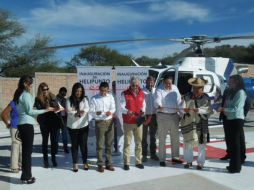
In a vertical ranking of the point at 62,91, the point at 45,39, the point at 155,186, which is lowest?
the point at 155,186

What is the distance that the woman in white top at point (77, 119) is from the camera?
23.8 ft

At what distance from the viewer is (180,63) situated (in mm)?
13203

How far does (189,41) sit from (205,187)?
20.5ft

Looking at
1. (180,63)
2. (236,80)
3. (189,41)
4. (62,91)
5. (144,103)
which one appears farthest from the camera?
(180,63)

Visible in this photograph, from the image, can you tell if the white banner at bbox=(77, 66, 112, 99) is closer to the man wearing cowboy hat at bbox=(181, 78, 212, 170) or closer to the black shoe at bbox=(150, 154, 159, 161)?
the black shoe at bbox=(150, 154, 159, 161)

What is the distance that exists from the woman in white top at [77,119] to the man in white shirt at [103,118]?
0.19 meters

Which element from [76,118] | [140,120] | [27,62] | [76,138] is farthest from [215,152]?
[27,62]

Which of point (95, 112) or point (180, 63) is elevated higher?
point (180, 63)

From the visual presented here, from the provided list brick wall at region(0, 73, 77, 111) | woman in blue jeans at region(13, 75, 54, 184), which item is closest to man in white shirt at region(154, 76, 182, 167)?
woman in blue jeans at region(13, 75, 54, 184)

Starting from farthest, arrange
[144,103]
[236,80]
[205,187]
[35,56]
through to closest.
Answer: [35,56]
[144,103]
[236,80]
[205,187]

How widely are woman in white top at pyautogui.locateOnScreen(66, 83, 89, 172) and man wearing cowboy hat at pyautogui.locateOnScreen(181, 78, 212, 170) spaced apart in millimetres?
1948

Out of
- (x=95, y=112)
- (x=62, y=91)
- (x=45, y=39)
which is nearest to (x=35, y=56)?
(x=45, y=39)

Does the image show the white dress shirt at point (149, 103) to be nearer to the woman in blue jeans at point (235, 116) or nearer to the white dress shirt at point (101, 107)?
the white dress shirt at point (101, 107)

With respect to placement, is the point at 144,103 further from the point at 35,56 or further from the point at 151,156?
the point at 35,56
